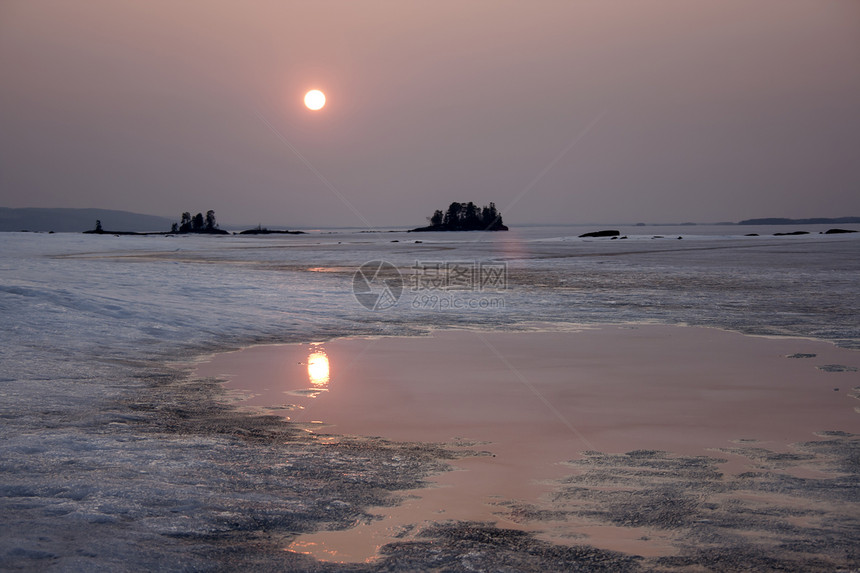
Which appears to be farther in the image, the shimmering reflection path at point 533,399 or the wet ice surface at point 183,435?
the shimmering reflection path at point 533,399

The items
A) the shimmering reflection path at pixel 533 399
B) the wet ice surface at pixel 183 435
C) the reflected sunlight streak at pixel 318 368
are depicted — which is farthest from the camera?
the reflected sunlight streak at pixel 318 368

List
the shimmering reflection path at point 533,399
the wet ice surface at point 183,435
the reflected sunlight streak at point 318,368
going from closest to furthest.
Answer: the wet ice surface at point 183,435 < the shimmering reflection path at point 533,399 < the reflected sunlight streak at point 318,368

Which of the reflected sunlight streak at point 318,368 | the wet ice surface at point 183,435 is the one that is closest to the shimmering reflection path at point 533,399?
the reflected sunlight streak at point 318,368

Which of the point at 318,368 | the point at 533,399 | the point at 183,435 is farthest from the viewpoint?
the point at 318,368

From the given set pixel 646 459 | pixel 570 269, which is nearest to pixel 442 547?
pixel 646 459

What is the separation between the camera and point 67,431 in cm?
563

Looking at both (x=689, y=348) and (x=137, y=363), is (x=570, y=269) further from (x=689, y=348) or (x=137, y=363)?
(x=137, y=363)

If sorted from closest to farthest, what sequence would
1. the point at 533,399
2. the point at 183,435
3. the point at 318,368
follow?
the point at 183,435, the point at 533,399, the point at 318,368

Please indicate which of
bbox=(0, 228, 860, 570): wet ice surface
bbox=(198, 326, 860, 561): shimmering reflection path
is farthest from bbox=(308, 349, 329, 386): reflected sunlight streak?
bbox=(0, 228, 860, 570): wet ice surface

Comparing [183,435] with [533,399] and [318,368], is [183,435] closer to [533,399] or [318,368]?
[318,368]

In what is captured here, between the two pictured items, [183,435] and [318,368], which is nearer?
[183,435]

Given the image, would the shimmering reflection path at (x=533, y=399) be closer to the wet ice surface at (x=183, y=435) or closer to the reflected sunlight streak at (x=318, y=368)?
the reflected sunlight streak at (x=318, y=368)

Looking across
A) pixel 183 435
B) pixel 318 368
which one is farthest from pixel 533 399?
pixel 183 435

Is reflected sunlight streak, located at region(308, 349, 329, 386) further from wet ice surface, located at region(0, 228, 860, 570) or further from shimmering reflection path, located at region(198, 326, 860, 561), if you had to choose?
wet ice surface, located at region(0, 228, 860, 570)
